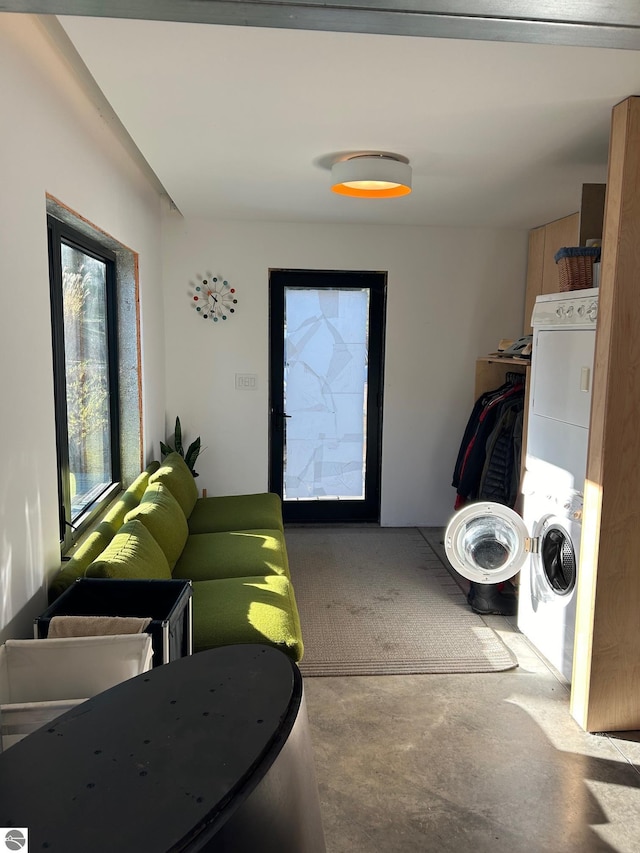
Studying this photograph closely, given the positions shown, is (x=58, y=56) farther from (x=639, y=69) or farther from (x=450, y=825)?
(x=450, y=825)

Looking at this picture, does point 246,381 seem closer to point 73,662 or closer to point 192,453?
point 192,453

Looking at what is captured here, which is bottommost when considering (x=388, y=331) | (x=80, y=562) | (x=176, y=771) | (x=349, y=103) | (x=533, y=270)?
(x=80, y=562)

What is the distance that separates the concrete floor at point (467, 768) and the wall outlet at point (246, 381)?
8.64 ft

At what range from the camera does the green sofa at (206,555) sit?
2.40 m

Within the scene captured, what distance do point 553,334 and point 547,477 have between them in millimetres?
677

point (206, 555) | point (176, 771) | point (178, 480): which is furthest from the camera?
point (178, 480)

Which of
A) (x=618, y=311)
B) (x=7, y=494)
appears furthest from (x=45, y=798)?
(x=618, y=311)

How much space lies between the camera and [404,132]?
2680 mm

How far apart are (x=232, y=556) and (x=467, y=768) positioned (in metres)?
1.48

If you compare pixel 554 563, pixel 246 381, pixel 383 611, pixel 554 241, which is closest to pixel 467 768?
pixel 554 563

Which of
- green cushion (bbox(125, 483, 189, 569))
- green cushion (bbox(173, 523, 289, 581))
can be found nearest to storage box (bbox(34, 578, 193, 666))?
green cushion (bbox(125, 483, 189, 569))

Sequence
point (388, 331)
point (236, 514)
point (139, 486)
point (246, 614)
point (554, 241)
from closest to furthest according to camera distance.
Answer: point (246, 614) → point (139, 486) → point (236, 514) → point (554, 241) → point (388, 331)

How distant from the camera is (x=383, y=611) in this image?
145 inches

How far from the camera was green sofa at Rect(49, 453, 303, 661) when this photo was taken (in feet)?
7.87
